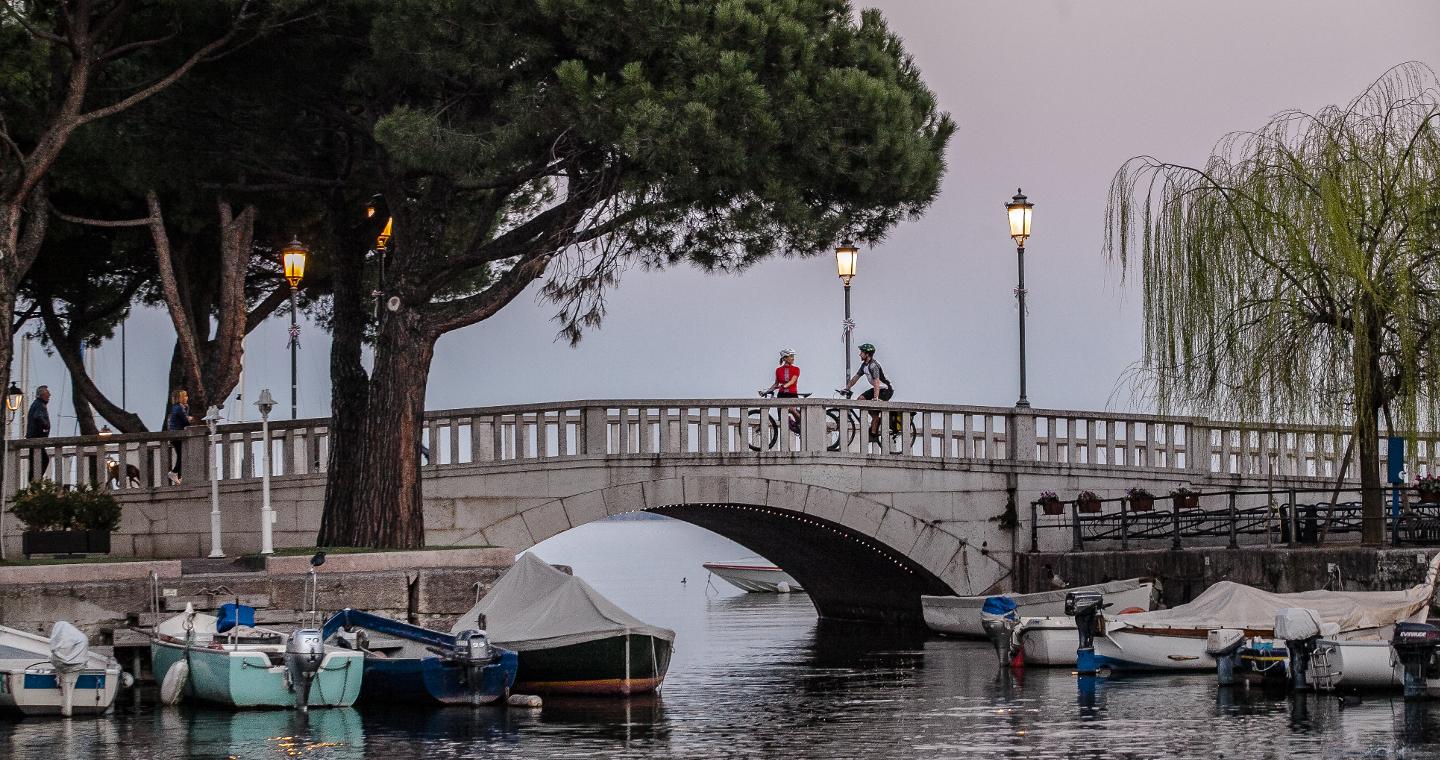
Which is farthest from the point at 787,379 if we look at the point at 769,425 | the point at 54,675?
the point at 54,675

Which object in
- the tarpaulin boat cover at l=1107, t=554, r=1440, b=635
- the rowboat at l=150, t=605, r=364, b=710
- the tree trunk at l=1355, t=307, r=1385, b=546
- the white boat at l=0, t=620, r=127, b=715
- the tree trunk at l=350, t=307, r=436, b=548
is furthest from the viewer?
the tree trunk at l=350, t=307, r=436, b=548

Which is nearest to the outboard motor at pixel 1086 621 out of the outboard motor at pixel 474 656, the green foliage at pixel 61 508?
the outboard motor at pixel 474 656

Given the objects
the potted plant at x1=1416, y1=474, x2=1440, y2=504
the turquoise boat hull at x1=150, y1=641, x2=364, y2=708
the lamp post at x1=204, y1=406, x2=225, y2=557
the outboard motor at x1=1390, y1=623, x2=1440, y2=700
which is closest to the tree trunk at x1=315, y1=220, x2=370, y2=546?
the lamp post at x1=204, y1=406, x2=225, y2=557

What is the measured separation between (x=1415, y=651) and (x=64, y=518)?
51.1 ft

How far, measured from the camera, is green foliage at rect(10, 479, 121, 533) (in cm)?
2433

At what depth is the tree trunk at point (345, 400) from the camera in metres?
26.9

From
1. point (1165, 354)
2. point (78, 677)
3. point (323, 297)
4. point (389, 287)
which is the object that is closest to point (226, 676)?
point (78, 677)

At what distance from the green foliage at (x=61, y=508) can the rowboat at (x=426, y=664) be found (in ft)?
16.9

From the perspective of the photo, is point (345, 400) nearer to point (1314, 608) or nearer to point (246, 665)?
point (246, 665)

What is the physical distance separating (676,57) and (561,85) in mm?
1411

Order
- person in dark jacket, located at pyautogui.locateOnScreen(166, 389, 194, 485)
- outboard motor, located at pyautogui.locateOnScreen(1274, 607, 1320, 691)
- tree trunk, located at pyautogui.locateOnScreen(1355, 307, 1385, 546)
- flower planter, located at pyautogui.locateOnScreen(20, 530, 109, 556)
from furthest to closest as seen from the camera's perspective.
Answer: person in dark jacket, located at pyautogui.locateOnScreen(166, 389, 194, 485), tree trunk, located at pyautogui.locateOnScreen(1355, 307, 1385, 546), flower planter, located at pyautogui.locateOnScreen(20, 530, 109, 556), outboard motor, located at pyautogui.locateOnScreen(1274, 607, 1320, 691)

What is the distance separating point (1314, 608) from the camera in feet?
74.3

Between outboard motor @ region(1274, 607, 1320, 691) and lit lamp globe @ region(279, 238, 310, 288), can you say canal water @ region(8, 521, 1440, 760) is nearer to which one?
outboard motor @ region(1274, 607, 1320, 691)

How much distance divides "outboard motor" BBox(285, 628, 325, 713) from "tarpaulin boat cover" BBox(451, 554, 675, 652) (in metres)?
1.83
